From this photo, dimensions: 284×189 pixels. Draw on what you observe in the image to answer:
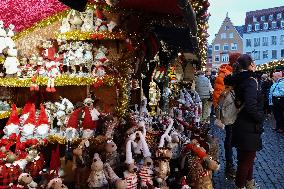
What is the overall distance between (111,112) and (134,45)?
1009 millimetres

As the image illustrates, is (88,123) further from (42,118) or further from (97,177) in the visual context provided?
(97,177)

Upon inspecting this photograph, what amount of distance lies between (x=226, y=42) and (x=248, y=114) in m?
63.1

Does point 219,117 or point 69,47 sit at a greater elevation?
point 69,47

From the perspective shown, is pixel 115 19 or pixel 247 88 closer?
pixel 247 88

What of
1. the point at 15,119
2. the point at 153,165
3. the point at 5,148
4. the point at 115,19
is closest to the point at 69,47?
the point at 115,19

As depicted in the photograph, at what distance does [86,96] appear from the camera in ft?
19.7

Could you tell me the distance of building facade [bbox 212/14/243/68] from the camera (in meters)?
66.1

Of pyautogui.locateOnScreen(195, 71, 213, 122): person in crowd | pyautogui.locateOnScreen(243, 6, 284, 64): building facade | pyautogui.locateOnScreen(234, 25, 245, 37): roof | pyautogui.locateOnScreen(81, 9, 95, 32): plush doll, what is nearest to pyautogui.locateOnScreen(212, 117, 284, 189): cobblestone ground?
pyautogui.locateOnScreen(195, 71, 213, 122): person in crowd

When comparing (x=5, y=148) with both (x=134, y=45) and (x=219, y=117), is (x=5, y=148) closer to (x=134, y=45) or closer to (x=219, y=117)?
(x=134, y=45)

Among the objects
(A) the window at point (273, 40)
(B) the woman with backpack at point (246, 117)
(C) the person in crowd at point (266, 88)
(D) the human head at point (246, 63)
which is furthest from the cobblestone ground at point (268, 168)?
(A) the window at point (273, 40)

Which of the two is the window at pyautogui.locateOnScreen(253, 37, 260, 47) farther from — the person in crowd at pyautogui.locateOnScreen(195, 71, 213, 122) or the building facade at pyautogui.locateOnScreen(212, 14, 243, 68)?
the person in crowd at pyautogui.locateOnScreen(195, 71, 213, 122)

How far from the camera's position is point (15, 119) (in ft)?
17.9

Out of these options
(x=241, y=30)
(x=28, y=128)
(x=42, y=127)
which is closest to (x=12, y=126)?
(x=28, y=128)

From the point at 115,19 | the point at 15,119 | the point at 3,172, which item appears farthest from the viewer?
the point at 115,19
